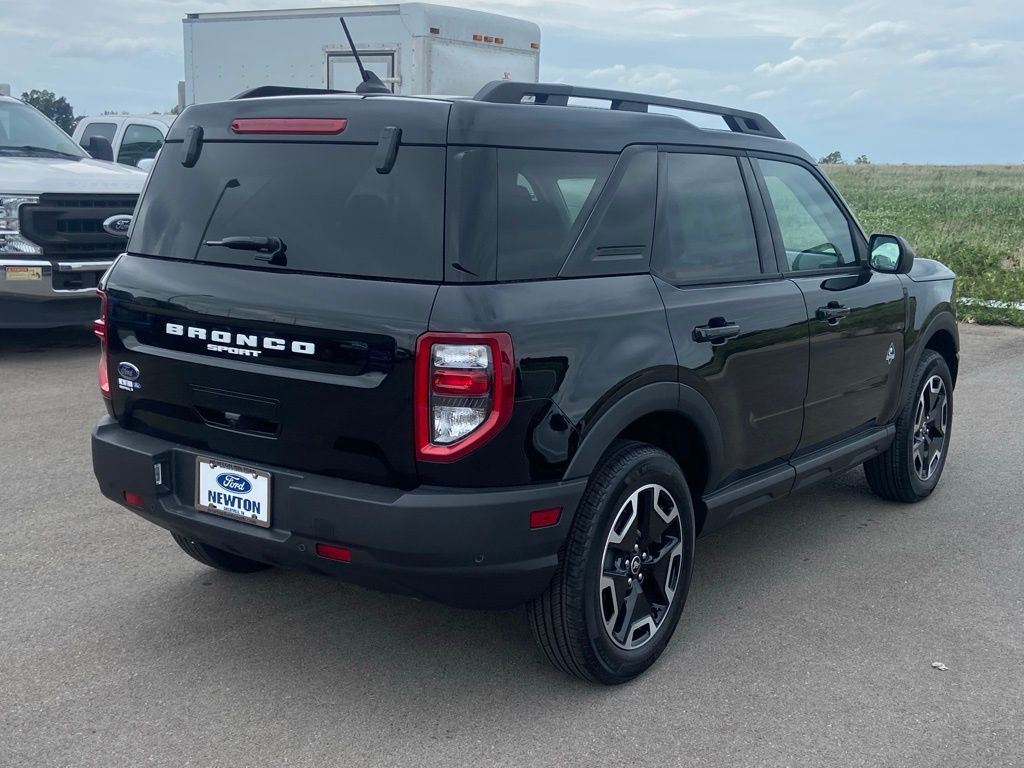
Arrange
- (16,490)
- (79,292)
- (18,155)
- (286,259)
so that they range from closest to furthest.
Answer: (286,259)
(16,490)
(79,292)
(18,155)

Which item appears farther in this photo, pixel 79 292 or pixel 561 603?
pixel 79 292

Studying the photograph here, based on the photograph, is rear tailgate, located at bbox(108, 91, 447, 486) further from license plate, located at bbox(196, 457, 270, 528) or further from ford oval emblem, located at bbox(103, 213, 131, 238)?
ford oval emblem, located at bbox(103, 213, 131, 238)

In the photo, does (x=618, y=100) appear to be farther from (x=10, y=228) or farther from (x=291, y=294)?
(x=10, y=228)

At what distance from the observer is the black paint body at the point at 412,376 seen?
10.4 ft

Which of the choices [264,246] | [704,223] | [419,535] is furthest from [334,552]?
[704,223]

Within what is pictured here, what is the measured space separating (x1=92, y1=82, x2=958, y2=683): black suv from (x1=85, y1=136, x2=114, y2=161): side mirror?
7.12 meters

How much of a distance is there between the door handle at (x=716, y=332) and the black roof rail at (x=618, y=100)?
2.74ft

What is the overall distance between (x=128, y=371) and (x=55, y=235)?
5854 millimetres

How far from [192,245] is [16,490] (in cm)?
254

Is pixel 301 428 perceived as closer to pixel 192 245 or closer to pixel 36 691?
pixel 192 245

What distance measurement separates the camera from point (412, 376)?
3.11 m

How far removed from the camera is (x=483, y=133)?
329cm

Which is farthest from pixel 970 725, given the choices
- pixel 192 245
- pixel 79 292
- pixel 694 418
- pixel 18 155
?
pixel 18 155

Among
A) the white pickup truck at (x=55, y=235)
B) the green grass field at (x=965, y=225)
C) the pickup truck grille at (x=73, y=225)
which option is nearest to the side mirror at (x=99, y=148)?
the white pickup truck at (x=55, y=235)
